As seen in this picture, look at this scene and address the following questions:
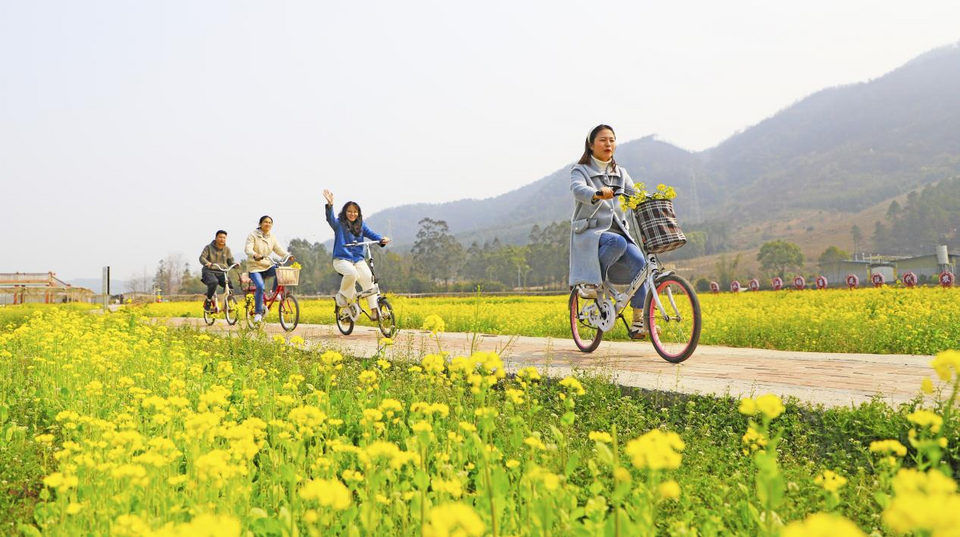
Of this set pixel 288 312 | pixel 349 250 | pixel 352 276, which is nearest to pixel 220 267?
pixel 288 312

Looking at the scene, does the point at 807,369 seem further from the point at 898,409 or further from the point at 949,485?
the point at 949,485

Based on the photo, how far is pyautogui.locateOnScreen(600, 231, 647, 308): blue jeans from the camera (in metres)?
5.22

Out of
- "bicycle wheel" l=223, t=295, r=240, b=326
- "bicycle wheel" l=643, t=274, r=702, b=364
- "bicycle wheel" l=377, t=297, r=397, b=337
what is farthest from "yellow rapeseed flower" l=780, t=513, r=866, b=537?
"bicycle wheel" l=223, t=295, r=240, b=326

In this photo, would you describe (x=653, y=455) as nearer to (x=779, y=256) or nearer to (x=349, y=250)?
(x=349, y=250)

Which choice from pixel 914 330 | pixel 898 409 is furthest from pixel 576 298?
pixel 914 330

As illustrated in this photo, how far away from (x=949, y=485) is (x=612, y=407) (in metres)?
2.71

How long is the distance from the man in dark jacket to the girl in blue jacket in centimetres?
385

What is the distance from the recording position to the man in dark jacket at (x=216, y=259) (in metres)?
10.9

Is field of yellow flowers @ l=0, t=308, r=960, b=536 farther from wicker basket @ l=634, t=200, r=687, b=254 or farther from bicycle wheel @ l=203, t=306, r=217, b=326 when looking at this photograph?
bicycle wheel @ l=203, t=306, r=217, b=326

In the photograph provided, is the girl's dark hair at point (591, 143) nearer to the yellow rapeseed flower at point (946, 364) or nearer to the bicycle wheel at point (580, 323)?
the bicycle wheel at point (580, 323)

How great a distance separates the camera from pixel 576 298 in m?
6.16

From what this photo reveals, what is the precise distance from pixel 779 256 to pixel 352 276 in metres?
88.2

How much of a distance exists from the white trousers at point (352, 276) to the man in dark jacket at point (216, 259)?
13.1ft

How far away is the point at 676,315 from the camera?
4801 millimetres
